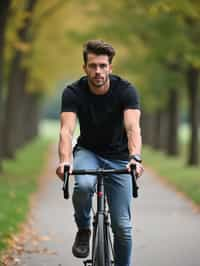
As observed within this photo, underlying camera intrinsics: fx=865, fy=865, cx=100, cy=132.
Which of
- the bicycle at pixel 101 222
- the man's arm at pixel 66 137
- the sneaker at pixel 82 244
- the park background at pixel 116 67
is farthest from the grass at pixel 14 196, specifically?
the man's arm at pixel 66 137

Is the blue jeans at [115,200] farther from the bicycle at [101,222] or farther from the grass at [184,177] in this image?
the grass at [184,177]

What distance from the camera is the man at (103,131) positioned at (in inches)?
262

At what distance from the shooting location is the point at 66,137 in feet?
21.8

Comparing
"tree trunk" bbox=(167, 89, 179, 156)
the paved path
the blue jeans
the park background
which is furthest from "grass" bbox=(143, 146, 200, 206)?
the blue jeans

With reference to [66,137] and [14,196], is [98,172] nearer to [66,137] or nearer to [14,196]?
[66,137]

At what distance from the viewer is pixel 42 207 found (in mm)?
15180

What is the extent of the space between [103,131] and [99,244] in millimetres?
893

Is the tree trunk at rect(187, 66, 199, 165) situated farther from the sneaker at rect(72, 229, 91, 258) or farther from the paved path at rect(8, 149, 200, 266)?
the sneaker at rect(72, 229, 91, 258)

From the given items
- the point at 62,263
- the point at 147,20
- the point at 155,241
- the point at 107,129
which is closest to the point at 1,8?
the point at 147,20

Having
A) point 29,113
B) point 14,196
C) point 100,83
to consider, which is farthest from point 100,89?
point 29,113

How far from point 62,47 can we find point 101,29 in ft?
33.3

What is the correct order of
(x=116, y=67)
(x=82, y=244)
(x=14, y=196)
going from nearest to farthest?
(x=82, y=244) → (x=14, y=196) → (x=116, y=67)

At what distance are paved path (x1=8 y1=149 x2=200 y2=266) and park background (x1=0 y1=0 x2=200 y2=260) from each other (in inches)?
14.9

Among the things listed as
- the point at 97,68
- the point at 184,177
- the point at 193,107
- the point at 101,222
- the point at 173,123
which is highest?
the point at 97,68
